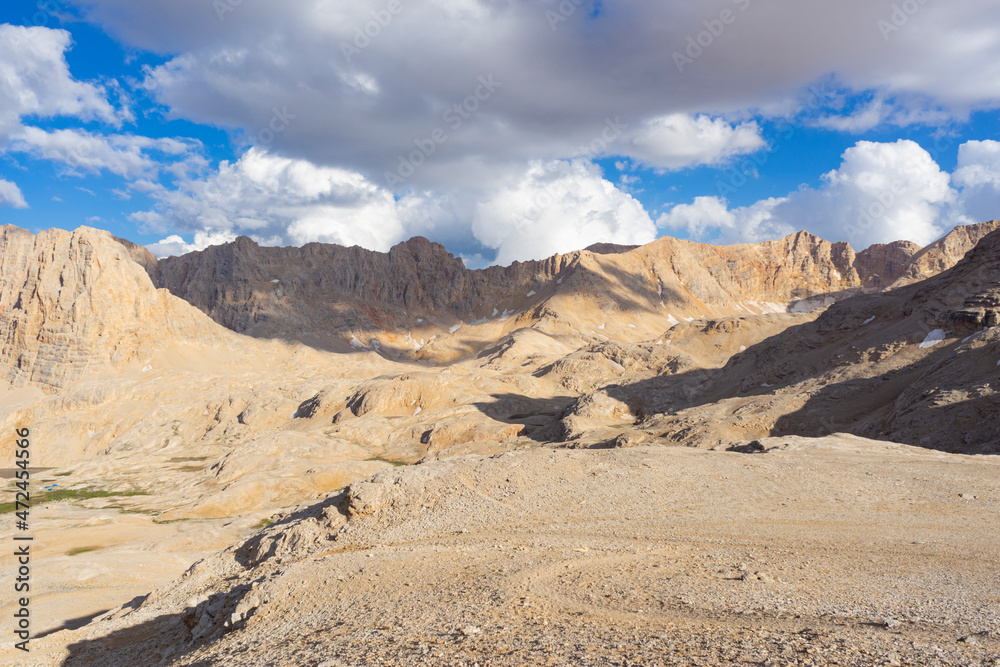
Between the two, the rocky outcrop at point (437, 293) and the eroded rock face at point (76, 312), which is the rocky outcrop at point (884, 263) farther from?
the eroded rock face at point (76, 312)

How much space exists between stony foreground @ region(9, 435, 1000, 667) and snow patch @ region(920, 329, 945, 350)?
25.5 m

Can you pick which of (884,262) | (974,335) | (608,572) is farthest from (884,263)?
(608,572)

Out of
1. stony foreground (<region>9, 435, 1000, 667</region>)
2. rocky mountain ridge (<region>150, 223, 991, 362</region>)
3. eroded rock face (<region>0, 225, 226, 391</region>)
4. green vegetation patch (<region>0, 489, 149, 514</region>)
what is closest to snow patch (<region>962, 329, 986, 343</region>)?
stony foreground (<region>9, 435, 1000, 667</region>)

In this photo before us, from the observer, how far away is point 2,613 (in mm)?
21094

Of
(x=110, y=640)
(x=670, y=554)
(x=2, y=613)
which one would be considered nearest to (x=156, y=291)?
(x=2, y=613)

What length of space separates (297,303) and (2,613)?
148 m

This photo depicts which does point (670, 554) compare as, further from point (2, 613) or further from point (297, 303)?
point (297, 303)

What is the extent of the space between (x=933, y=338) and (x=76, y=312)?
139046 mm

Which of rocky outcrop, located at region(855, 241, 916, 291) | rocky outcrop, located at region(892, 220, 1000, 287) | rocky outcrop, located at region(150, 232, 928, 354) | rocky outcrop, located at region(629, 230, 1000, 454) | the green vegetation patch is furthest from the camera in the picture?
rocky outcrop, located at region(855, 241, 916, 291)

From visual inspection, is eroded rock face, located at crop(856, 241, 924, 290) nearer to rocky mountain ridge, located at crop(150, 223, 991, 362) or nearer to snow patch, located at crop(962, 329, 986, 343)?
rocky mountain ridge, located at crop(150, 223, 991, 362)

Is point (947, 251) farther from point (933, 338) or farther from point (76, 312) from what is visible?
point (76, 312)

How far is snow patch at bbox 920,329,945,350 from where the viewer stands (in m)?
43.1

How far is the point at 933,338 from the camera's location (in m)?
43.6

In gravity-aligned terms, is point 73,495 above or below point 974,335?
below
